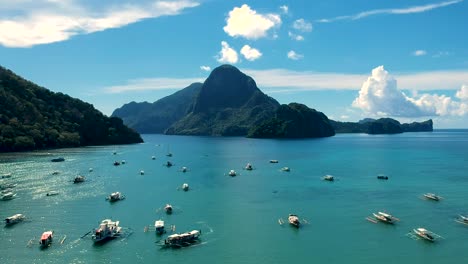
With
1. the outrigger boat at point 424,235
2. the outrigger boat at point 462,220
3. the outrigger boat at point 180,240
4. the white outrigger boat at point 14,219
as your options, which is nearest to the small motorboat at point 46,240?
the white outrigger boat at point 14,219

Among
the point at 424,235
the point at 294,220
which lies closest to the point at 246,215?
the point at 294,220

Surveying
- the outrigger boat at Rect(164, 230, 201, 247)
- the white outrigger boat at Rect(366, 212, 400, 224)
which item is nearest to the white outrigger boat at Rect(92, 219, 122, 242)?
the outrigger boat at Rect(164, 230, 201, 247)

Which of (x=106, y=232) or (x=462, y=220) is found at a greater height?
(x=106, y=232)

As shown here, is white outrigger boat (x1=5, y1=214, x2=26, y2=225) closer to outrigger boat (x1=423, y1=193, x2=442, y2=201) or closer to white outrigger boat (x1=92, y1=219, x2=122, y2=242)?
white outrigger boat (x1=92, y1=219, x2=122, y2=242)

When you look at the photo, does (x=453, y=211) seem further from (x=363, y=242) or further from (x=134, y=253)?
(x=134, y=253)

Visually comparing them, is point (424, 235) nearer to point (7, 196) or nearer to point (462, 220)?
point (462, 220)
